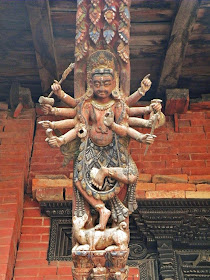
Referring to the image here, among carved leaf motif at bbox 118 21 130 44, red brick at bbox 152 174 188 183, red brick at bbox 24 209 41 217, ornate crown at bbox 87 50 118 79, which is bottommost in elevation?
red brick at bbox 24 209 41 217

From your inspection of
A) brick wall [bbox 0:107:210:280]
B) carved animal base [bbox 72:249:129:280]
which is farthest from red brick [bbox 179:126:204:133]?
carved animal base [bbox 72:249:129:280]

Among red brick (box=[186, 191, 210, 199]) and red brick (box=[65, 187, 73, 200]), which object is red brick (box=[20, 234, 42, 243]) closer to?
red brick (box=[65, 187, 73, 200])

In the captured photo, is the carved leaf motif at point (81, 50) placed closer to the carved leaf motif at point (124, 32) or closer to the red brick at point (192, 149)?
the carved leaf motif at point (124, 32)

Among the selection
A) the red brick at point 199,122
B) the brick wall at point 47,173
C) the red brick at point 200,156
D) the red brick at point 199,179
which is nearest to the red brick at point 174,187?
the brick wall at point 47,173

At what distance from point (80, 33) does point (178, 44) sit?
1300 millimetres

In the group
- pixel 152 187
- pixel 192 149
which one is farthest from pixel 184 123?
pixel 152 187

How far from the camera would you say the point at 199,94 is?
23.7 feet

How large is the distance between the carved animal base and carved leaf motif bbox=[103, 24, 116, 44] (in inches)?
71.9

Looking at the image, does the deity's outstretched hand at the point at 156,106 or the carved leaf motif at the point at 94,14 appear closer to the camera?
the deity's outstretched hand at the point at 156,106

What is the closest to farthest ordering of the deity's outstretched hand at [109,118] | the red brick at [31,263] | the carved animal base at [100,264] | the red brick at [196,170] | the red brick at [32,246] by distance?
the carved animal base at [100,264] → the deity's outstretched hand at [109,118] → the red brick at [31,263] → the red brick at [32,246] → the red brick at [196,170]

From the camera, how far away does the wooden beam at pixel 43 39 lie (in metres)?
5.99

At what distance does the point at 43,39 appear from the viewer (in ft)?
20.7

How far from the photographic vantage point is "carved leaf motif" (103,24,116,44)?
5332mm

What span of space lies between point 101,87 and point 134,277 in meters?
1.85
